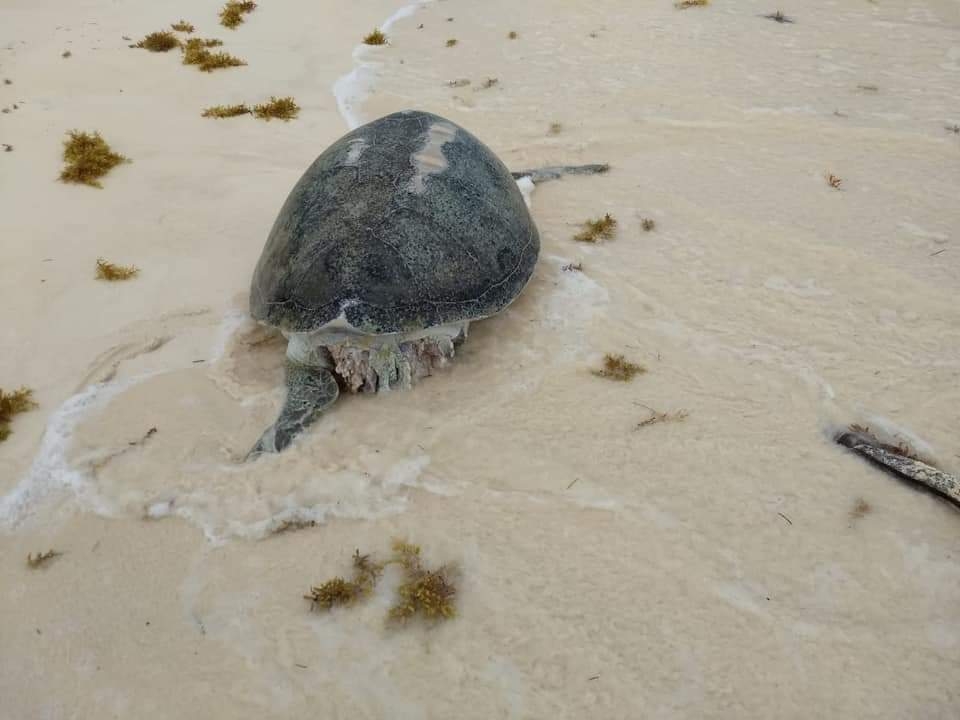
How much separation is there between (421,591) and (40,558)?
2.00m

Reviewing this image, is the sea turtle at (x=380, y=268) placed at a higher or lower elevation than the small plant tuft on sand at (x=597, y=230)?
higher

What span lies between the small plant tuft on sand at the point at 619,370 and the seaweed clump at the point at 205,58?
27.0 feet

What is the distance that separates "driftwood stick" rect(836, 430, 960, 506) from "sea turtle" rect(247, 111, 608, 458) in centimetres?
233

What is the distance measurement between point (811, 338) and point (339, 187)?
11.6 feet

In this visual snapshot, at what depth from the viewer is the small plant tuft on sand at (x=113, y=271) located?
5.20 m

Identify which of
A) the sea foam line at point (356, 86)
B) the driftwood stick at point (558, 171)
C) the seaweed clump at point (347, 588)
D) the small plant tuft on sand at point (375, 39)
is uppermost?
the small plant tuft on sand at point (375, 39)

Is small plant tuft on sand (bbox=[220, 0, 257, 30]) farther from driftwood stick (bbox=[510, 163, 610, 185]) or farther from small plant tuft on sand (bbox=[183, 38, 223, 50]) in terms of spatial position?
driftwood stick (bbox=[510, 163, 610, 185])

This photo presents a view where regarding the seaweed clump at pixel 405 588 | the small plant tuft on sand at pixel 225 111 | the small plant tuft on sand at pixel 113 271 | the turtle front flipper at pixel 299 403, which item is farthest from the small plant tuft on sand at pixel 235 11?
the seaweed clump at pixel 405 588

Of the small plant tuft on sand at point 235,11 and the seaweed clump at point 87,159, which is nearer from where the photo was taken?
→ the seaweed clump at point 87,159

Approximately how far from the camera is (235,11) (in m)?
11.4

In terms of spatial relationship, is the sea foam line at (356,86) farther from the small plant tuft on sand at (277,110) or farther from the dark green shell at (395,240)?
the dark green shell at (395,240)

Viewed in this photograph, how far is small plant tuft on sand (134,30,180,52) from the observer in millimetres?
9836

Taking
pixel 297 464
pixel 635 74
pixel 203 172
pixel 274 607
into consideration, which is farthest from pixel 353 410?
pixel 635 74

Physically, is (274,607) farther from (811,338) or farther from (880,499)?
(811,338)
